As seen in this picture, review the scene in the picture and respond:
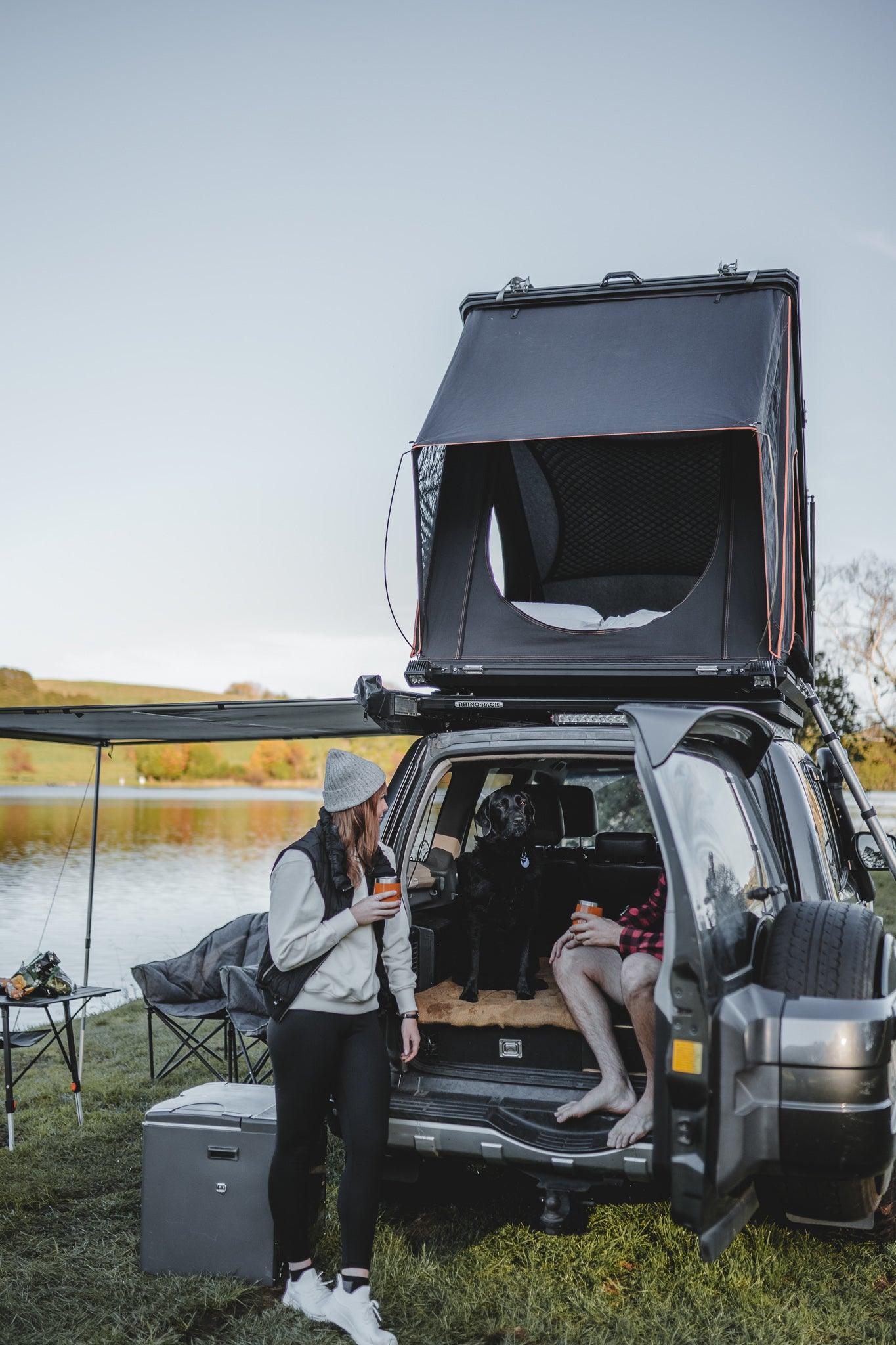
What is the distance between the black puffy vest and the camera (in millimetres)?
3711

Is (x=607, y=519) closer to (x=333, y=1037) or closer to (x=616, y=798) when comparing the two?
(x=616, y=798)

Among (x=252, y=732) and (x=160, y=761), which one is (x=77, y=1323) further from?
(x=160, y=761)

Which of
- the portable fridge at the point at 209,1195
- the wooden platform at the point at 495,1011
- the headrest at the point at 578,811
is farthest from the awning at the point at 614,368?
the portable fridge at the point at 209,1195

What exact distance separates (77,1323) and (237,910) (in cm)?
1542

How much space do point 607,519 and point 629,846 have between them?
1.80 metres

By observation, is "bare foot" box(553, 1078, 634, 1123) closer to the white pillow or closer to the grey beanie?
the grey beanie

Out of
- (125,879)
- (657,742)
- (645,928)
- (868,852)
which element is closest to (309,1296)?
(645,928)

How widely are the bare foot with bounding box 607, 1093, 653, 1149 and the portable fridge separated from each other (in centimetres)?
118

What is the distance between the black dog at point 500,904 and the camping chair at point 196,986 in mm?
1805

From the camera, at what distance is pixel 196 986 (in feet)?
21.9

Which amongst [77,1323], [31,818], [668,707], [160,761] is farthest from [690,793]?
[160,761]

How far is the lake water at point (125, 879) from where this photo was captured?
14.4m

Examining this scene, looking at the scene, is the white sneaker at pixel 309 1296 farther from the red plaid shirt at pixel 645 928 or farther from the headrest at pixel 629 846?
the headrest at pixel 629 846

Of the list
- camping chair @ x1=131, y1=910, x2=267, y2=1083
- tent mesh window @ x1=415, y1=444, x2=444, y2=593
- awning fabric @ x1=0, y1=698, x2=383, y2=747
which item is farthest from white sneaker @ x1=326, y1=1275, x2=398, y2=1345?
tent mesh window @ x1=415, y1=444, x2=444, y2=593
